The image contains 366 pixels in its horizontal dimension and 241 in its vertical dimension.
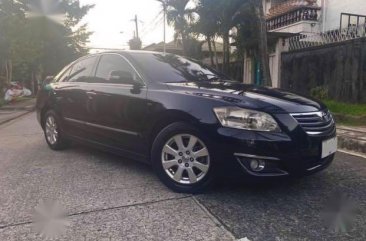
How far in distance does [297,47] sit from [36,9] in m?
17.3

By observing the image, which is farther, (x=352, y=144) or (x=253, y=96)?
(x=352, y=144)

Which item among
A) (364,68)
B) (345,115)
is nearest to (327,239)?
(345,115)

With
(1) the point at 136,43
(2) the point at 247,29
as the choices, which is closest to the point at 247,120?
(2) the point at 247,29

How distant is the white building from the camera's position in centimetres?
1400

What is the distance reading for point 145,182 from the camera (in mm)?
4223

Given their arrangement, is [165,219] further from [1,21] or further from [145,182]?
[1,21]

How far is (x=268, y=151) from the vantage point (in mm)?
3328

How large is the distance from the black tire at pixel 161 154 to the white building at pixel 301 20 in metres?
10.4

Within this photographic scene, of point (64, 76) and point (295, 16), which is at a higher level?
point (295, 16)

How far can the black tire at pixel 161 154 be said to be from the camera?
3602 mm

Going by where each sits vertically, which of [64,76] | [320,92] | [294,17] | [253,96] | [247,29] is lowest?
[320,92]

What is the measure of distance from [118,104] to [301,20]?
1546 centimetres

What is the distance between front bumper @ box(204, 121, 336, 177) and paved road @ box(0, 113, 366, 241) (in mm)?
346

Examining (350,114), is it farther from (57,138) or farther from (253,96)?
(57,138)
